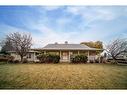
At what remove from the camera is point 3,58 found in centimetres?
688

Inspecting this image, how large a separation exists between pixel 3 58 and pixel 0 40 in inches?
19.6

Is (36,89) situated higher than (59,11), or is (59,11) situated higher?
(59,11)

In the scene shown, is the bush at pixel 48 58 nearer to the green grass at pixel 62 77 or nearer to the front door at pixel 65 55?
the front door at pixel 65 55

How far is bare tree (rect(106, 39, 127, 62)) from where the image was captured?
264 inches

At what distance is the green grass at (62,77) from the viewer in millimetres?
6426

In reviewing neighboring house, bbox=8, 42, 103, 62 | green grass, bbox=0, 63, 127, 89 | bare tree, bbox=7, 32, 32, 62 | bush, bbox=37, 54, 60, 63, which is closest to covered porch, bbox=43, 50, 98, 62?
neighboring house, bbox=8, 42, 103, 62

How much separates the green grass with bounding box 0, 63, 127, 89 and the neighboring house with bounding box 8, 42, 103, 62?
32 cm

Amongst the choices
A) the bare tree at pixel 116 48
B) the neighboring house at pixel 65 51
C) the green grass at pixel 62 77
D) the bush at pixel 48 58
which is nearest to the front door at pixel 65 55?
the neighboring house at pixel 65 51

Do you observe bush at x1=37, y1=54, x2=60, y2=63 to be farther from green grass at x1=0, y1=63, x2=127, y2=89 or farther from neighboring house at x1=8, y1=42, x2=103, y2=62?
green grass at x1=0, y1=63, x2=127, y2=89
